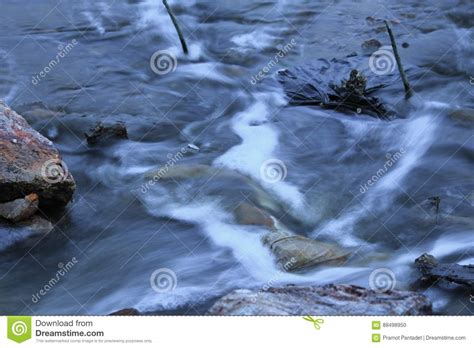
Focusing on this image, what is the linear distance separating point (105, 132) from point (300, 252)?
2947 millimetres

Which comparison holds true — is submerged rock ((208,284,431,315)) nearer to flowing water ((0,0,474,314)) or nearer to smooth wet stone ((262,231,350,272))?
flowing water ((0,0,474,314))

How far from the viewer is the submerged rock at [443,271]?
5.90 meters

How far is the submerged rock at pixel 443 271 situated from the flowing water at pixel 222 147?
0.30ft

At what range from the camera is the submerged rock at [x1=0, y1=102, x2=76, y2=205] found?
681cm

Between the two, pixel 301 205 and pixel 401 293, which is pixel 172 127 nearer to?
pixel 301 205

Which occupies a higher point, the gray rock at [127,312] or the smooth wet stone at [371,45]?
the gray rock at [127,312]

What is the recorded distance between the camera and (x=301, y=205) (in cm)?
735

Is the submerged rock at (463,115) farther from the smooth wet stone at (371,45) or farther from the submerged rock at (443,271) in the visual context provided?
the submerged rock at (443,271)

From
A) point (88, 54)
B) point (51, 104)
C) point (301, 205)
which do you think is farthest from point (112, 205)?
point (88, 54)
